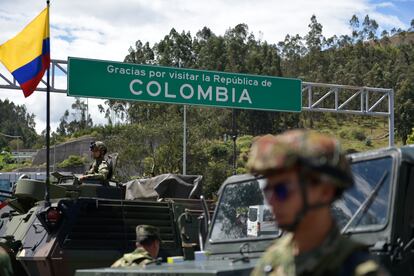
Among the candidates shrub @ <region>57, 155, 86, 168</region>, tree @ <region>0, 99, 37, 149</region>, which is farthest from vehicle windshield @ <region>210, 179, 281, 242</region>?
tree @ <region>0, 99, 37, 149</region>

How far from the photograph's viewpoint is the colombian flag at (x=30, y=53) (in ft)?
34.5

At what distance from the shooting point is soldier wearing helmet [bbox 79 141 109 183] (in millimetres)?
9734

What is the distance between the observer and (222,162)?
43.5m

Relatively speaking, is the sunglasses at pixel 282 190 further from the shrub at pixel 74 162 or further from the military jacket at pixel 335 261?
the shrub at pixel 74 162

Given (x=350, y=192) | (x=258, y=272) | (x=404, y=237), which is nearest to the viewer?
(x=258, y=272)

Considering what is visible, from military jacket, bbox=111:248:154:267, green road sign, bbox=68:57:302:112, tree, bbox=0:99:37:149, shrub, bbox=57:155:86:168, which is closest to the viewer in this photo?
military jacket, bbox=111:248:154:267

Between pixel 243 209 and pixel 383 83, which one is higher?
pixel 383 83

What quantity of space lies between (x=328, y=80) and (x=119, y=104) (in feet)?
68.2

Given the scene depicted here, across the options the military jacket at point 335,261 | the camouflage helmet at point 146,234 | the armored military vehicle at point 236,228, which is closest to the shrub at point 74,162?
the camouflage helmet at point 146,234

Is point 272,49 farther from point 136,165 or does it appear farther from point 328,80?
point 136,165

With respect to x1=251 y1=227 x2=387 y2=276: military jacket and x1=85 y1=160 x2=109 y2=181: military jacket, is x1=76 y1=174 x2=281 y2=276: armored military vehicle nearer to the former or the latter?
x1=251 y1=227 x2=387 y2=276: military jacket

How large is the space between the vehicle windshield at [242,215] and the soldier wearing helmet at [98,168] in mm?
4295

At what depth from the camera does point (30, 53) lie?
35.2 feet

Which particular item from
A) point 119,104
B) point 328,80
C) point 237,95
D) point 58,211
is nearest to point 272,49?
point 328,80
